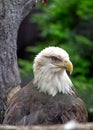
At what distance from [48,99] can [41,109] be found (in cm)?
22

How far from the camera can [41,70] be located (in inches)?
231

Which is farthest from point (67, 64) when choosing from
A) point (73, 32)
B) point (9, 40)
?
point (73, 32)

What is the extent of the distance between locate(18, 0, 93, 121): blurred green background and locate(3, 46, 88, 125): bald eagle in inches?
143

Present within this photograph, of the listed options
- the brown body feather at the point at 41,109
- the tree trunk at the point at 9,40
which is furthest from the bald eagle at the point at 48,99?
the tree trunk at the point at 9,40

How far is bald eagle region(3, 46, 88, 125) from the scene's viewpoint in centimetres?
536

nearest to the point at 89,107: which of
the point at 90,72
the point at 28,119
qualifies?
the point at 90,72

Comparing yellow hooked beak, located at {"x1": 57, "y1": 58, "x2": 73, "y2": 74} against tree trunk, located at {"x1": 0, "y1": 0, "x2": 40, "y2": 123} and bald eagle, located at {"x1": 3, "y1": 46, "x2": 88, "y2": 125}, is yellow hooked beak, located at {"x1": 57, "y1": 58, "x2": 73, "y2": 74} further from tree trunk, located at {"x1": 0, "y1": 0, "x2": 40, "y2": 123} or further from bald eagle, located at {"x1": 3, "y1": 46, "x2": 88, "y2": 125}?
tree trunk, located at {"x1": 0, "y1": 0, "x2": 40, "y2": 123}

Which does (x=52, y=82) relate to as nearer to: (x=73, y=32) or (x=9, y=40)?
(x=9, y=40)

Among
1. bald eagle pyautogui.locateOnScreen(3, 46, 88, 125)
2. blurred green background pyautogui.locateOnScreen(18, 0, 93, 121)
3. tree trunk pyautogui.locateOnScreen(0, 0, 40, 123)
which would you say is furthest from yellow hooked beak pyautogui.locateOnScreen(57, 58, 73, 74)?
blurred green background pyautogui.locateOnScreen(18, 0, 93, 121)

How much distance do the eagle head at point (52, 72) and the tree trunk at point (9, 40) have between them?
270mm

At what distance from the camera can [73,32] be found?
35.6ft

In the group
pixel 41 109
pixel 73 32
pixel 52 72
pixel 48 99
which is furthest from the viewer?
pixel 73 32

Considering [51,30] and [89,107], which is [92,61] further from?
[89,107]

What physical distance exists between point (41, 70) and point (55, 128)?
7.91 feet
